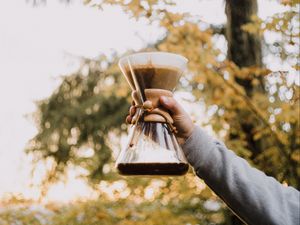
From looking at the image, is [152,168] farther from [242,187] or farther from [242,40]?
[242,40]

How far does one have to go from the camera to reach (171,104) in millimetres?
1234

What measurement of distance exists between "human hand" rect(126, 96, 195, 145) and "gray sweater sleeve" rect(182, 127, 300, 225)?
0.06 ft

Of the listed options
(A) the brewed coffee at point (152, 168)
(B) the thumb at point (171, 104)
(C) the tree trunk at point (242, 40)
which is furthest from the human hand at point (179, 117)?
(C) the tree trunk at point (242, 40)

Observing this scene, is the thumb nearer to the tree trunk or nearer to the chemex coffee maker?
the chemex coffee maker

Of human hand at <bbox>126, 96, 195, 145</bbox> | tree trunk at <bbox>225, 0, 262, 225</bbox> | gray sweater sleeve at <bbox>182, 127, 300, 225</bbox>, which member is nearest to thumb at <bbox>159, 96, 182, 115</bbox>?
human hand at <bbox>126, 96, 195, 145</bbox>

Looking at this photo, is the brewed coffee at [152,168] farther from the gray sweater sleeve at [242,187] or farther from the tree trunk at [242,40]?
the tree trunk at [242,40]

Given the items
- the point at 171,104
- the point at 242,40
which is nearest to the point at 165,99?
the point at 171,104

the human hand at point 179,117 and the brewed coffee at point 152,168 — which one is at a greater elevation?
the human hand at point 179,117

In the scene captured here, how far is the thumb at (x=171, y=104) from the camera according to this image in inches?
48.2

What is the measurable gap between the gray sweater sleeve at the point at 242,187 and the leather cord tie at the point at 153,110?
107mm

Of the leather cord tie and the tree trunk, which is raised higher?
the leather cord tie

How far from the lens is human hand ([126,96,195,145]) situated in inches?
48.5

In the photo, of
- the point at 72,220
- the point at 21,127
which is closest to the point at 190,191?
the point at 72,220

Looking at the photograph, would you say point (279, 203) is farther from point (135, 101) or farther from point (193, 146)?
point (135, 101)
